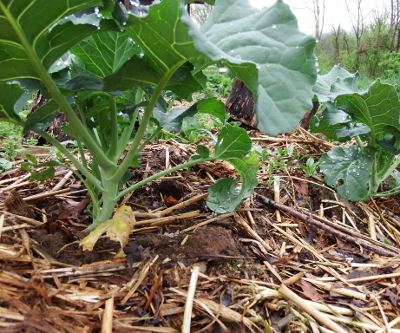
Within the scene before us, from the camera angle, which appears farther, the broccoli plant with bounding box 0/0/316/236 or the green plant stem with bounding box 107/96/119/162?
the green plant stem with bounding box 107/96/119/162

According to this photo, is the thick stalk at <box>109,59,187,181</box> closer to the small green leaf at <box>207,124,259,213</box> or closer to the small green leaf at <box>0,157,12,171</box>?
the small green leaf at <box>207,124,259,213</box>

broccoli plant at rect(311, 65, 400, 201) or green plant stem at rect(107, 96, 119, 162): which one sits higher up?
green plant stem at rect(107, 96, 119, 162)

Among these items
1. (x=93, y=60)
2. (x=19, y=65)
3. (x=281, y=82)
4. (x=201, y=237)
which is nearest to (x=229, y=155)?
(x=201, y=237)

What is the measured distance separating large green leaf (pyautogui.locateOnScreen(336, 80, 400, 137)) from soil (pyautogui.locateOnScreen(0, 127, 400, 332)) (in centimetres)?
49

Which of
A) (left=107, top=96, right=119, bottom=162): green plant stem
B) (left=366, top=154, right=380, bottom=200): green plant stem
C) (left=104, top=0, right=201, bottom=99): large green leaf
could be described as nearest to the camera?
(left=104, top=0, right=201, bottom=99): large green leaf

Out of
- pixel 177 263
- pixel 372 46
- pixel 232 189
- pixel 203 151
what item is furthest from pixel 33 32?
pixel 372 46

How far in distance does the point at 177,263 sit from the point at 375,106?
1.16 metres

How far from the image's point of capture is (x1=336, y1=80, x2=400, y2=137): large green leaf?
127 cm

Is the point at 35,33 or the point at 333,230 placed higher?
the point at 35,33

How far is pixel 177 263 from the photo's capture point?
857 mm

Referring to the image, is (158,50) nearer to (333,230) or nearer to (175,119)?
(175,119)

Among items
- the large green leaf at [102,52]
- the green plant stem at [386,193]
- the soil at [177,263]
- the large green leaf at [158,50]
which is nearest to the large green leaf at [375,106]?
the green plant stem at [386,193]

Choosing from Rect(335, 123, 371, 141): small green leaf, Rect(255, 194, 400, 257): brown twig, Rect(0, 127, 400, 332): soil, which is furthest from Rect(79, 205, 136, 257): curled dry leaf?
Rect(335, 123, 371, 141): small green leaf

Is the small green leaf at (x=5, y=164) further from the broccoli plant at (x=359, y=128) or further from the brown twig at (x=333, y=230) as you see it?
the broccoli plant at (x=359, y=128)
